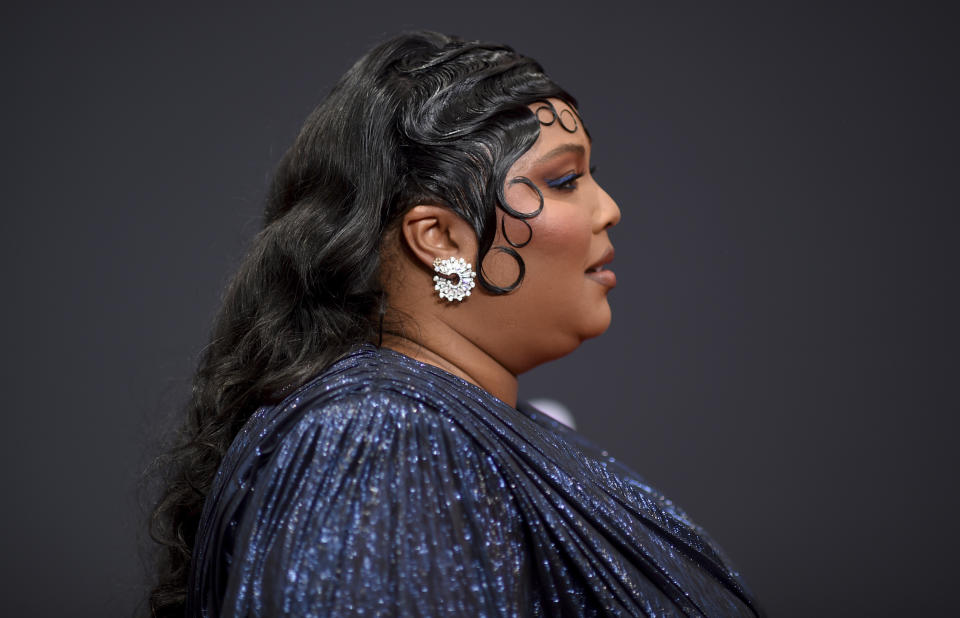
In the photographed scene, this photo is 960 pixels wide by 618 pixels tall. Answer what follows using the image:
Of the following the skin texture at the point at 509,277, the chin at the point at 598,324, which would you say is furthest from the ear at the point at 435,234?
the chin at the point at 598,324

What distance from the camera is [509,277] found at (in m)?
1.28

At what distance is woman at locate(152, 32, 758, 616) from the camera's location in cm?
99

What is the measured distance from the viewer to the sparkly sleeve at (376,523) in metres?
0.95

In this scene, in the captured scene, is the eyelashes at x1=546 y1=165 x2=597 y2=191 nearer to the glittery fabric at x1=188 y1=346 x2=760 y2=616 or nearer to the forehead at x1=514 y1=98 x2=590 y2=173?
the forehead at x1=514 y1=98 x2=590 y2=173

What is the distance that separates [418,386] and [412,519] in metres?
0.18

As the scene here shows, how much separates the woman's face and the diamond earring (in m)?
0.03

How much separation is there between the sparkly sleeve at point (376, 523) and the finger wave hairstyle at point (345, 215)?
0.19m

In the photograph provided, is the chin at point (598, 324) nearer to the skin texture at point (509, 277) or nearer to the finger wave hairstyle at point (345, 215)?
the skin texture at point (509, 277)

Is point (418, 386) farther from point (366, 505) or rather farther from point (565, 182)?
point (565, 182)

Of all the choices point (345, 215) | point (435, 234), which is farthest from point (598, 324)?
point (345, 215)

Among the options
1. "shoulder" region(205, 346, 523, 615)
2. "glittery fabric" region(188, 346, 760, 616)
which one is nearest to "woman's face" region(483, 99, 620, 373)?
"glittery fabric" region(188, 346, 760, 616)

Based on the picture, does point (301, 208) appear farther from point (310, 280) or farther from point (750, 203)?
point (750, 203)

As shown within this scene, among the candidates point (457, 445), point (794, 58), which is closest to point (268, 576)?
point (457, 445)

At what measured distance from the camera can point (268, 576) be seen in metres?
0.97
